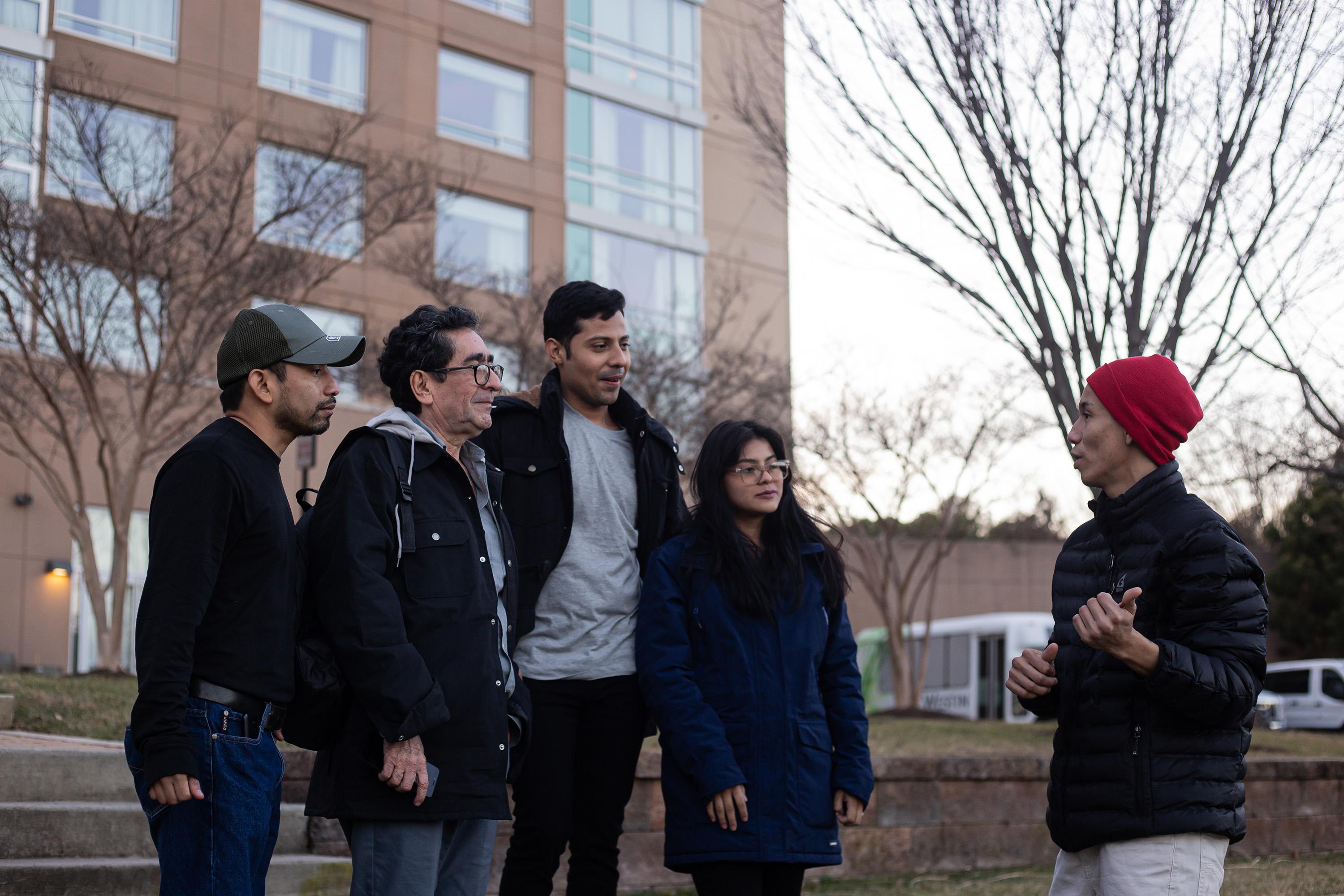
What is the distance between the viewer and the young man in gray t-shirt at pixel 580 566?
14.0ft

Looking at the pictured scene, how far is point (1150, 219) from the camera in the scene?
9.42 metres

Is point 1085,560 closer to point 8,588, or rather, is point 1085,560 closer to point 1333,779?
point 1333,779

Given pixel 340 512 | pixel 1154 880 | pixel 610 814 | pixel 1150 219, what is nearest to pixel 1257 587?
pixel 1154 880

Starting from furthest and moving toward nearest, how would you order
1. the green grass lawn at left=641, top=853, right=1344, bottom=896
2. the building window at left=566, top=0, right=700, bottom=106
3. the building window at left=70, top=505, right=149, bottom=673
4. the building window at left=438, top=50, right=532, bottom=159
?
the building window at left=566, top=0, right=700, bottom=106 < the building window at left=438, top=50, right=532, bottom=159 < the building window at left=70, top=505, right=149, bottom=673 < the green grass lawn at left=641, top=853, right=1344, bottom=896

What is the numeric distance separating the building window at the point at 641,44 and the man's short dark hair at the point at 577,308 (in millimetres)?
26190

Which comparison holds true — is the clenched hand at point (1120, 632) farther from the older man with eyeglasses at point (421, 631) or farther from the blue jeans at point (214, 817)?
the blue jeans at point (214, 817)

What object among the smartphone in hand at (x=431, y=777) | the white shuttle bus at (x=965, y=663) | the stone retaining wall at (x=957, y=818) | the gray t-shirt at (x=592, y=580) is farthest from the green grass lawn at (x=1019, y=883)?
the white shuttle bus at (x=965, y=663)

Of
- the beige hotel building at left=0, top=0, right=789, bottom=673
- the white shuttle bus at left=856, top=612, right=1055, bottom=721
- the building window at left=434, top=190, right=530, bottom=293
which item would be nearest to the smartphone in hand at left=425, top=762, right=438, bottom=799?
the beige hotel building at left=0, top=0, right=789, bottom=673

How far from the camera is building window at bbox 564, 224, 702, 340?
92.8ft

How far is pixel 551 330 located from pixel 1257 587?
2395 mm

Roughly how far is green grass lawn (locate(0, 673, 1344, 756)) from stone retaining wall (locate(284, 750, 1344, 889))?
42 centimetres

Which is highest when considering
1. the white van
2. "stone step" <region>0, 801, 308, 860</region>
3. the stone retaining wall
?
"stone step" <region>0, 801, 308, 860</region>

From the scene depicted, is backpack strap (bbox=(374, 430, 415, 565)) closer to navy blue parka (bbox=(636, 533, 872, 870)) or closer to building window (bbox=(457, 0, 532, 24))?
navy blue parka (bbox=(636, 533, 872, 870))

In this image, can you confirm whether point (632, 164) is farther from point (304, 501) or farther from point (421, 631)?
point (421, 631)
